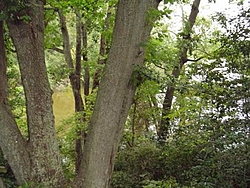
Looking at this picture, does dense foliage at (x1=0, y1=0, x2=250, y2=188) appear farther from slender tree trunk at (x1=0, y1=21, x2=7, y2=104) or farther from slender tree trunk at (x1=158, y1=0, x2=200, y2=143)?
slender tree trunk at (x1=0, y1=21, x2=7, y2=104)

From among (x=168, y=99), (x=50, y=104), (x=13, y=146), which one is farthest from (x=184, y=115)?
(x=13, y=146)

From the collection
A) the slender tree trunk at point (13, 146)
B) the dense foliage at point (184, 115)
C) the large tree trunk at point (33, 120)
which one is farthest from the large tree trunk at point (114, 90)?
the slender tree trunk at point (13, 146)

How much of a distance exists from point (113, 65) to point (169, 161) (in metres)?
2.58

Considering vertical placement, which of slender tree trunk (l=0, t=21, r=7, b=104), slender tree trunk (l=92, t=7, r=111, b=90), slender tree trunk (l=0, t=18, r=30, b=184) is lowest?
slender tree trunk (l=0, t=18, r=30, b=184)

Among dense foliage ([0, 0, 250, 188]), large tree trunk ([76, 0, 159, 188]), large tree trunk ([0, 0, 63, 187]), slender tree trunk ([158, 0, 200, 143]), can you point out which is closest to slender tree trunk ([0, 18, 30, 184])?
large tree trunk ([0, 0, 63, 187])

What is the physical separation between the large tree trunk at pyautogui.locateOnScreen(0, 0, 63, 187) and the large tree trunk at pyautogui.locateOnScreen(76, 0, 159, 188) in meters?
0.45

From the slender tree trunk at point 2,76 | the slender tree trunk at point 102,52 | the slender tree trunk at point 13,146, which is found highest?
the slender tree trunk at point 102,52

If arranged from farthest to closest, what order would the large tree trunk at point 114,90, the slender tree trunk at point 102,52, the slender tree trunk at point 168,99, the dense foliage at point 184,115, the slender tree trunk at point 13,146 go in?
1. the slender tree trunk at point 168,99
2. the slender tree trunk at point 102,52
3. the dense foliage at point 184,115
4. the slender tree trunk at point 13,146
5. the large tree trunk at point 114,90

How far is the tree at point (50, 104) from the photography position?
3.47 meters

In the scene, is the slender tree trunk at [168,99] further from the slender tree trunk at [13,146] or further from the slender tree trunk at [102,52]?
the slender tree trunk at [13,146]

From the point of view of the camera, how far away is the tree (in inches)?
136

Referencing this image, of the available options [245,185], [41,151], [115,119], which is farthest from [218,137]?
[41,151]

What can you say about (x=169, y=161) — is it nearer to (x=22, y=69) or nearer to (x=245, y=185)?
(x=245, y=185)

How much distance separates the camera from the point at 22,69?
3.56m
